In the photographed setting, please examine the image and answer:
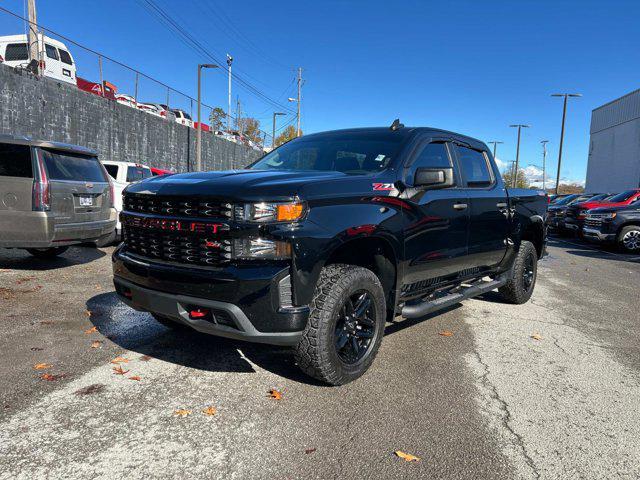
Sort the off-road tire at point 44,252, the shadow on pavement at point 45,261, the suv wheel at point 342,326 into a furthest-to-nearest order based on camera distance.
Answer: the off-road tire at point 44,252 < the shadow on pavement at point 45,261 < the suv wheel at point 342,326

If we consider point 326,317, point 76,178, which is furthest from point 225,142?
point 326,317

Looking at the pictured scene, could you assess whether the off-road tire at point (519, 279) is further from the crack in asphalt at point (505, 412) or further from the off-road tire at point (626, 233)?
the off-road tire at point (626, 233)

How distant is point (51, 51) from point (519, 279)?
17208 millimetres

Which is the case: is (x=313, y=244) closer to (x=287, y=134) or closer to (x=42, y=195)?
(x=42, y=195)

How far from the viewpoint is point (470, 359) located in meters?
4.18

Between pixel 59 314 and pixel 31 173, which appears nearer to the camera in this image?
pixel 59 314

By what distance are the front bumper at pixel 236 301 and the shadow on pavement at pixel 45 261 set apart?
5235 millimetres

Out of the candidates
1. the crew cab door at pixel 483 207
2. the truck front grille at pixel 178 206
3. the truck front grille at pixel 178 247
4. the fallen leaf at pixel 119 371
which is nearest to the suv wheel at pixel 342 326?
the truck front grille at pixel 178 247

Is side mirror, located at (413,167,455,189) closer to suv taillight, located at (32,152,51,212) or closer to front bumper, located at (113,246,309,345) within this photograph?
front bumper, located at (113,246,309,345)

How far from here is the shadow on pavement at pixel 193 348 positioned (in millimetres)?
3770

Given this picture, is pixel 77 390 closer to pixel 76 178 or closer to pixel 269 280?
pixel 269 280

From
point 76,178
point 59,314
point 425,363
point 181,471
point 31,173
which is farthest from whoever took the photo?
point 76,178

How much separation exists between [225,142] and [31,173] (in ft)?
95.6

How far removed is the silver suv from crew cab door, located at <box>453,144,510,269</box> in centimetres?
523
